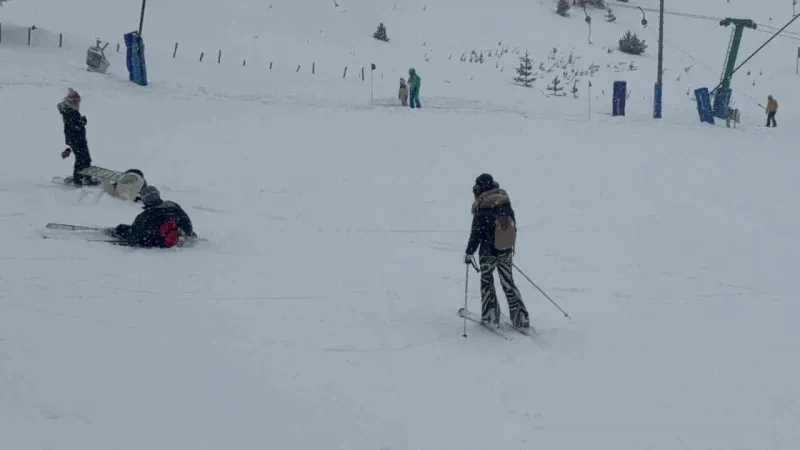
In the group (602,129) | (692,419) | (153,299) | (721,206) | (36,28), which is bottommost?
(692,419)

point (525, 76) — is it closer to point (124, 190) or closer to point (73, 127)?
point (73, 127)

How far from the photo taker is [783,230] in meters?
14.3

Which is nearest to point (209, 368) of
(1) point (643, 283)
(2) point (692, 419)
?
(2) point (692, 419)

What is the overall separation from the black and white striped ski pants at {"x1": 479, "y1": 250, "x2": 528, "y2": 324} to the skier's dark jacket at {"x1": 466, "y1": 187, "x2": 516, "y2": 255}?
5.5 inches

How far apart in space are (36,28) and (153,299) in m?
23.3

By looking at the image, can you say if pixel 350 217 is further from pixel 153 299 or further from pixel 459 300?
pixel 153 299

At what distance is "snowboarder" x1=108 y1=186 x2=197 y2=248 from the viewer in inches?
388

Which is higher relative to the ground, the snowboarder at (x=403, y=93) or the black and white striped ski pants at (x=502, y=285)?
the snowboarder at (x=403, y=93)

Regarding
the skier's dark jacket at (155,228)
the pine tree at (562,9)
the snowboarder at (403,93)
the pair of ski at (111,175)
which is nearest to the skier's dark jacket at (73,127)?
the pair of ski at (111,175)

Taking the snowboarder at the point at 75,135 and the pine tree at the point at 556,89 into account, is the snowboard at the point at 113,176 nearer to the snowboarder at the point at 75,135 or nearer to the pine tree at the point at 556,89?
the snowboarder at the point at 75,135

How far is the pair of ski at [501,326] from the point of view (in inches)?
328

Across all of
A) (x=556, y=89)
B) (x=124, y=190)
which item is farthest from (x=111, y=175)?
(x=556, y=89)

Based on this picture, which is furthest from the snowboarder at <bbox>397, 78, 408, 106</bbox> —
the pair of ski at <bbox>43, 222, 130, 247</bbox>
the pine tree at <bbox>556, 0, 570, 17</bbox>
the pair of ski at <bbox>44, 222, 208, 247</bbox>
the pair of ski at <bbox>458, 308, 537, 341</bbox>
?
the pine tree at <bbox>556, 0, 570, 17</bbox>

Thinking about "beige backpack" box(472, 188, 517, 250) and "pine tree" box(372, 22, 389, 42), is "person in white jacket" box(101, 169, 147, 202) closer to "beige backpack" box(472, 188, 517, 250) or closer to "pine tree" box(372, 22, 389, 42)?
"beige backpack" box(472, 188, 517, 250)
